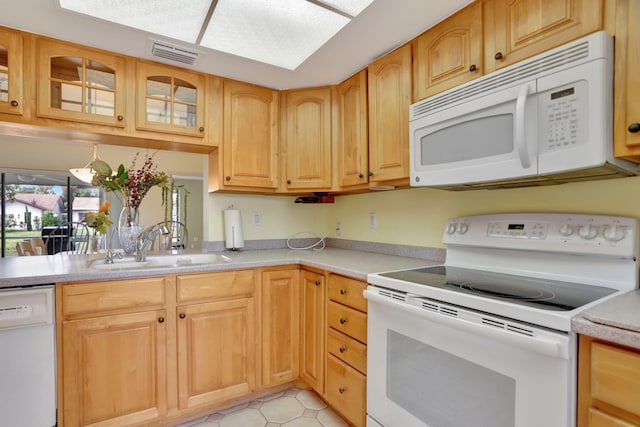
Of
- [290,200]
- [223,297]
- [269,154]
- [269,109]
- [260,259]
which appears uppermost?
[269,109]

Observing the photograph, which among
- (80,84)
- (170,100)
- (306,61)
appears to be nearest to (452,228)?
(306,61)

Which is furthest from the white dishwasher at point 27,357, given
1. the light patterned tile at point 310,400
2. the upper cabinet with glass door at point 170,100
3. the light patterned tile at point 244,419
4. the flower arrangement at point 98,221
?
the light patterned tile at point 310,400

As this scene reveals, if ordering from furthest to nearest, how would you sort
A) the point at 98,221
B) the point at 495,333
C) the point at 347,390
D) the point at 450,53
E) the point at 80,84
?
the point at 98,221 < the point at 80,84 < the point at 347,390 < the point at 450,53 < the point at 495,333

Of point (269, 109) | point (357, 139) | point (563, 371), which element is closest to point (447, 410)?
point (563, 371)

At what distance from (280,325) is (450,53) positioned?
5.78ft

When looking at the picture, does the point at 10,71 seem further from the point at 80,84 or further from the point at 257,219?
the point at 257,219

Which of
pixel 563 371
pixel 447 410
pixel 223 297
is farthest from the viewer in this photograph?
pixel 223 297

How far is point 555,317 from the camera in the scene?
0.86 meters

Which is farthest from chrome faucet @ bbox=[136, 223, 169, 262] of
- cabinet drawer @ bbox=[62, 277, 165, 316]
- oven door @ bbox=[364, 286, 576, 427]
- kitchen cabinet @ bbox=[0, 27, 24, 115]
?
oven door @ bbox=[364, 286, 576, 427]

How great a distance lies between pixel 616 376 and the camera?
77cm

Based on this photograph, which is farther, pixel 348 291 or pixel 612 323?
pixel 348 291

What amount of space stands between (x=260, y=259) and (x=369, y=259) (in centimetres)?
67

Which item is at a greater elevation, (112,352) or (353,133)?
(353,133)

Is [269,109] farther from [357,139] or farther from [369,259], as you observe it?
[369,259]
